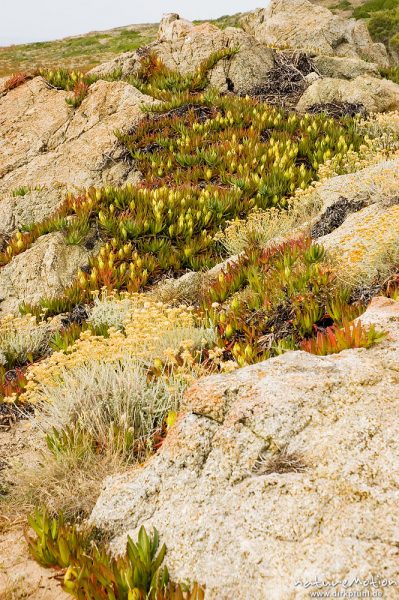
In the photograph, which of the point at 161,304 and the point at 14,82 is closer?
the point at 161,304

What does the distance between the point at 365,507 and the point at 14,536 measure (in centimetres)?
196

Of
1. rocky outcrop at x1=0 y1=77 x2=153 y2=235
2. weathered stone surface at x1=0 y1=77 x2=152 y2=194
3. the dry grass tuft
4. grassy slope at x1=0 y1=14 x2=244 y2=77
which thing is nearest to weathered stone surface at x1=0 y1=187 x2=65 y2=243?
rocky outcrop at x1=0 y1=77 x2=153 y2=235

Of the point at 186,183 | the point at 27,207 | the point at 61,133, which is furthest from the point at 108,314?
the point at 61,133

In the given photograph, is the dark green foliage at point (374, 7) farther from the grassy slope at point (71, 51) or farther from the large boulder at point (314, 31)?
the large boulder at point (314, 31)

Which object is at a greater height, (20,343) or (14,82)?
(14,82)

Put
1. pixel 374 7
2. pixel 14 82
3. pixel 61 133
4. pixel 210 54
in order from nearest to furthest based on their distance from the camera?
pixel 61 133 → pixel 14 82 → pixel 210 54 → pixel 374 7

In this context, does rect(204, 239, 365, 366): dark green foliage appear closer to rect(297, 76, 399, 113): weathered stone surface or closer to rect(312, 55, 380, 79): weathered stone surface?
rect(297, 76, 399, 113): weathered stone surface

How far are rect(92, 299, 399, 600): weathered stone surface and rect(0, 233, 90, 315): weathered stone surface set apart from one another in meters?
5.08

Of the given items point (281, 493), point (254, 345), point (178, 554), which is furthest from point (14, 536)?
→ point (254, 345)

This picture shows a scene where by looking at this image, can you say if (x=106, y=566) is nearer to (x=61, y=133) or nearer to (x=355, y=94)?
(x=61, y=133)

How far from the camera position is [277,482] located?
223 centimetres

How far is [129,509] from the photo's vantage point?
2535 millimetres

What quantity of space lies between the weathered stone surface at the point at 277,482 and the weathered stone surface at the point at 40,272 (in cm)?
508

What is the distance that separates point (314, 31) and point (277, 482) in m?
22.2
